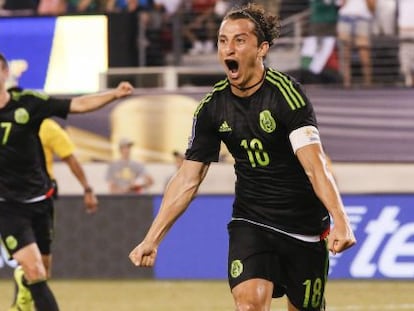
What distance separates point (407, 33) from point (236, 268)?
1063cm

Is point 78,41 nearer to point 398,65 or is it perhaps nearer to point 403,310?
point 398,65

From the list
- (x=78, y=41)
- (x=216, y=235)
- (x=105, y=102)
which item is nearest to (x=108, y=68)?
(x=78, y=41)

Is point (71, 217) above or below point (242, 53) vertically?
below

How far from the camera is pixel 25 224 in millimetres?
10398

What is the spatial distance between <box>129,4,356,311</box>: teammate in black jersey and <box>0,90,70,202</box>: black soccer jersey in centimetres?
281

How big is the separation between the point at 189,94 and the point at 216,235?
2.00 m

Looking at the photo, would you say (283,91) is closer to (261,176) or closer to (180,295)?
(261,176)

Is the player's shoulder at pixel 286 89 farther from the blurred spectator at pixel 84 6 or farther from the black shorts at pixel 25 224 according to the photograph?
the blurred spectator at pixel 84 6

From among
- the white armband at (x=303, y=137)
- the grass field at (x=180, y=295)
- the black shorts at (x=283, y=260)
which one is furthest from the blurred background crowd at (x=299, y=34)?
the white armband at (x=303, y=137)

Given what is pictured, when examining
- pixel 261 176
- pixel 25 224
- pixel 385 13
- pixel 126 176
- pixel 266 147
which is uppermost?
pixel 266 147

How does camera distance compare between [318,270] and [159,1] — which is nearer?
[318,270]

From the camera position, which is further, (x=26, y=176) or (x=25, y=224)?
(x=26, y=176)

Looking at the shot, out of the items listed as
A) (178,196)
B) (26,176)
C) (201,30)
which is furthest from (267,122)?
(201,30)

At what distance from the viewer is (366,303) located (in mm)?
12812
